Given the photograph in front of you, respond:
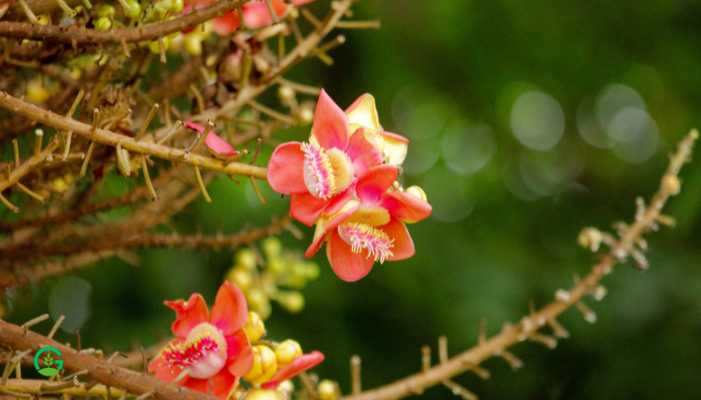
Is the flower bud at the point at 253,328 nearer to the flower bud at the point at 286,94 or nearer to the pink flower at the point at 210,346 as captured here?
the pink flower at the point at 210,346

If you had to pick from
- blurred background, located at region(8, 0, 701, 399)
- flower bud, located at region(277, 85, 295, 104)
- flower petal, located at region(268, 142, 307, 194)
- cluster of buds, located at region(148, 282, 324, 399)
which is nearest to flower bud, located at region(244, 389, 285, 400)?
cluster of buds, located at region(148, 282, 324, 399)

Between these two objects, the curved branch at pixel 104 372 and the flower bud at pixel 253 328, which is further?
the flower bud at pixel 253 328

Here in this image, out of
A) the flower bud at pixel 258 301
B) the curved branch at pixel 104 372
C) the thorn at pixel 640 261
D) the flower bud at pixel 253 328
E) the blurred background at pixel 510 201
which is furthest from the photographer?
the blurred background at pixel 510 201

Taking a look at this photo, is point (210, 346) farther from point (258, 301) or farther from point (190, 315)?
point (258, 301)

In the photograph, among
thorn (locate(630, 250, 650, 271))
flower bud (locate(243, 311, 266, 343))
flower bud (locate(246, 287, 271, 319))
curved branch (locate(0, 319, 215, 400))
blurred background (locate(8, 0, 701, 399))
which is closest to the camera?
curved branch (locate(0, 319, 215, 400))

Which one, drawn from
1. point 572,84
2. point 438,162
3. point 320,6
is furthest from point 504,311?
point 320,6

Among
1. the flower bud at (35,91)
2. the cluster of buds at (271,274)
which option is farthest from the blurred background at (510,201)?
the flower bud at (35,91)

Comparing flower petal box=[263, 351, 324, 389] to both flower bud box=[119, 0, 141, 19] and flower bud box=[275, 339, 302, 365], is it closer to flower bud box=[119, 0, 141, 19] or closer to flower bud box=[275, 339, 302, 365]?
flower bud box=[275, 339, 302, 365]
